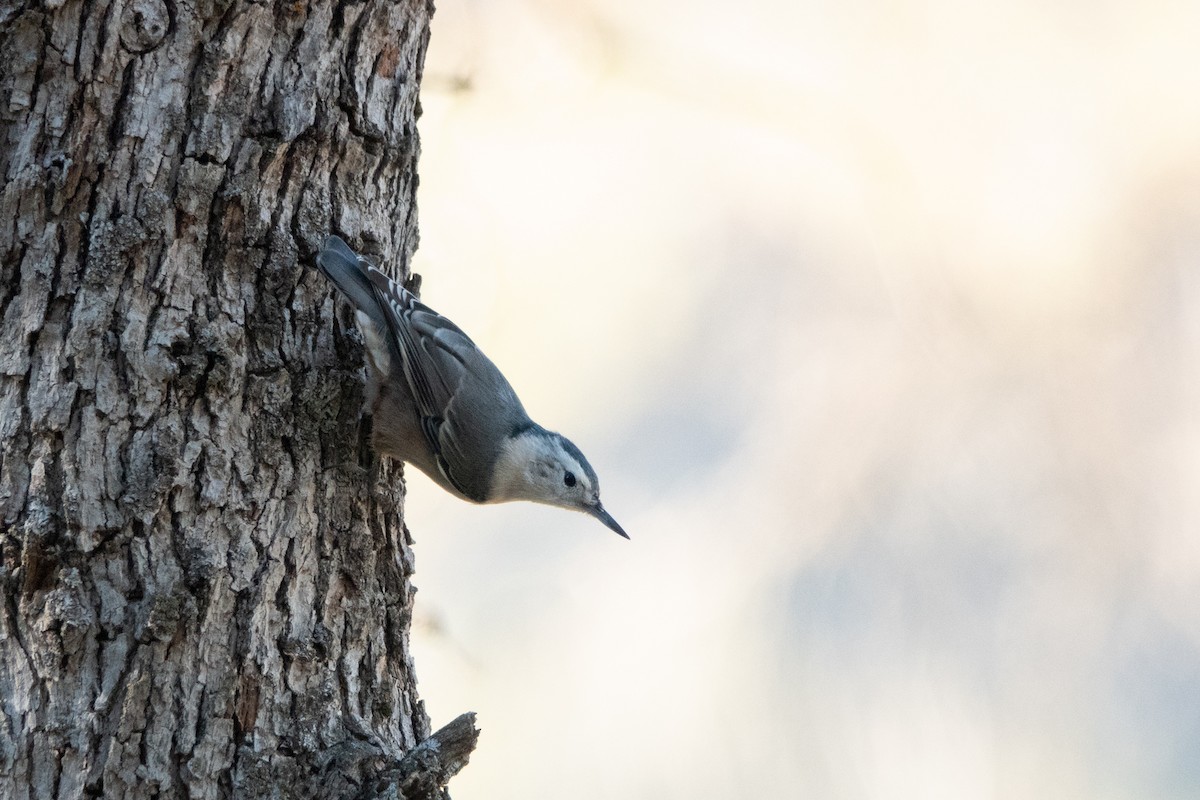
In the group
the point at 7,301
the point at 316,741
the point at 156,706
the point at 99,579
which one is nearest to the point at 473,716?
the point at 316,741

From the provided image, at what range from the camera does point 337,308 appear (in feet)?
7.93

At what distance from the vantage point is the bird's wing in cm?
264

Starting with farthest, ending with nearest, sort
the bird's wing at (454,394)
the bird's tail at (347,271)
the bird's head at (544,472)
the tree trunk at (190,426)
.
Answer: the bird's head at (544,472), the bird's wing at (454,394), the bird's tail at (347,271), the tree trunk at (190,426)

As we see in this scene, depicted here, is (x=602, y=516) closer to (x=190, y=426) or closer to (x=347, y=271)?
(x=347, y=271)

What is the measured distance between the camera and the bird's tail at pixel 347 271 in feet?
7.66

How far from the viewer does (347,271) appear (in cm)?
235

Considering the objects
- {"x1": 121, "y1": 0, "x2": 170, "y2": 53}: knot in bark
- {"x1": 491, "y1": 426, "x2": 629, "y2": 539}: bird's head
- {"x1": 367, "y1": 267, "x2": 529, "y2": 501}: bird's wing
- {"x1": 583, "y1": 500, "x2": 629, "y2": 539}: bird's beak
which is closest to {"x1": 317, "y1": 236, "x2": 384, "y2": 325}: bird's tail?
{"x1": 367, "y1": 267, "x2": 529, "y2": 501}: bird's wing

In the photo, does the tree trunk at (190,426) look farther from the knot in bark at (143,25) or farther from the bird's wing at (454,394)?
the bird's wing at (454,394)

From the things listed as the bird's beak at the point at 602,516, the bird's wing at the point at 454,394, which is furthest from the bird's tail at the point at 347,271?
the bird's beak at the point at 602,516

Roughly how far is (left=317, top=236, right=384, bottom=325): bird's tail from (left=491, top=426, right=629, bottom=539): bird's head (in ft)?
2.30

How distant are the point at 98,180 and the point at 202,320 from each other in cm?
30

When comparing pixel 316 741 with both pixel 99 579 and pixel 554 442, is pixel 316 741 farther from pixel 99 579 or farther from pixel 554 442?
pixel 554 442

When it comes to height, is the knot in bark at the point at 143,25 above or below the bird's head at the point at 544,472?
above

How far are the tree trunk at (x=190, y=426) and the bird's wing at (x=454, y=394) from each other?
22 cm
